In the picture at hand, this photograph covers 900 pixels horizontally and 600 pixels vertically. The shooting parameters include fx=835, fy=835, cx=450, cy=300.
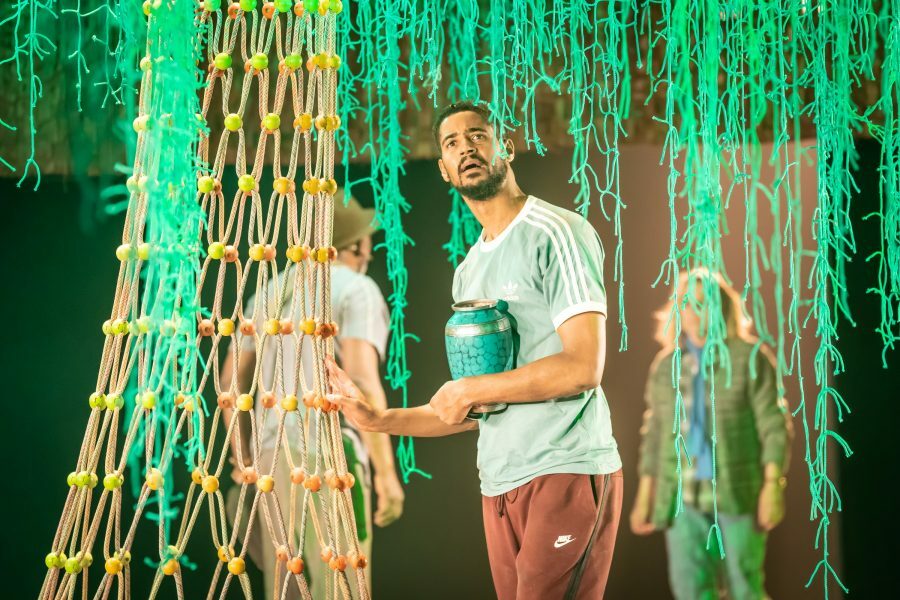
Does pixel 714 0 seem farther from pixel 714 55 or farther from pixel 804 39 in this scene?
pixel 804 39

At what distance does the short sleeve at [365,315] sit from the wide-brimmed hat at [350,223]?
0.37ft

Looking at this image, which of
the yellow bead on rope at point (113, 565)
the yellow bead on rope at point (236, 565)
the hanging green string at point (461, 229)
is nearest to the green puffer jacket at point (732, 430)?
the hanging green string at point (461, 229)

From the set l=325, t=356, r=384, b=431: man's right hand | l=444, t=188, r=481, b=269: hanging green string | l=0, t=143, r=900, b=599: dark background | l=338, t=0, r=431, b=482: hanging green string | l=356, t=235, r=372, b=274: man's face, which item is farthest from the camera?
l=356, t=235, r=372, b=274: man's face

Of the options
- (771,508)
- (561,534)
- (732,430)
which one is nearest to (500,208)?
(561,534)

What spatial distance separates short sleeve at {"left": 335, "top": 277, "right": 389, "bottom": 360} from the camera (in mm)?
2115

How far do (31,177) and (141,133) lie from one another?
1130mm

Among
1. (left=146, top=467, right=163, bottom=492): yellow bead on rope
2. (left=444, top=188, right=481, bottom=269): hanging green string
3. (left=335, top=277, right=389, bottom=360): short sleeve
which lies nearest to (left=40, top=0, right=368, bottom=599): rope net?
(left=146, top=467, right=163, bottom=492): yellow bead on rope

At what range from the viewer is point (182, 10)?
1210mm

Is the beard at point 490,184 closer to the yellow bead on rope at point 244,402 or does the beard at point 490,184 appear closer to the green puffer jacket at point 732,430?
the yellow bead on rope at point 244,402

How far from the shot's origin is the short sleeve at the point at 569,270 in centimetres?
138

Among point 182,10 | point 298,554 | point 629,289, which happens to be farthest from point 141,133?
point 629,289

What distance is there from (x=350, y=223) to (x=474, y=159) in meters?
0.71

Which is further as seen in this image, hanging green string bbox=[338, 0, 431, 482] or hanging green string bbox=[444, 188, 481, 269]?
hanging green string bbox=[444, 188, 481, 269]

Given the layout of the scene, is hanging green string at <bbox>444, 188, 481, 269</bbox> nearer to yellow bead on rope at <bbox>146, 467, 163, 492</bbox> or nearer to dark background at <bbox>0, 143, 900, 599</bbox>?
dark background at <bbox>0, 143, 900, 599</bbox>
